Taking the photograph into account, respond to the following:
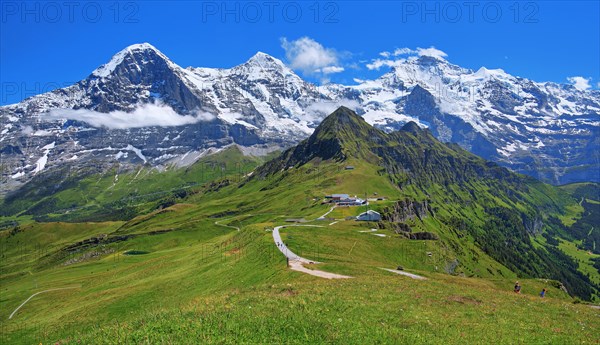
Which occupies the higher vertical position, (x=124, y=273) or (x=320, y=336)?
(x=320, y=336)

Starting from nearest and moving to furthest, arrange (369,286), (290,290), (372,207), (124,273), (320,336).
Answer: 1. (320,336)
2. (290,290)
3. (369,286)
4. (124,273)
5. (372,207)

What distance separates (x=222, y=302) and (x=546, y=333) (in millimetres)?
27810

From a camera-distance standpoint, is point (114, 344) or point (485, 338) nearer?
point (114, 344)

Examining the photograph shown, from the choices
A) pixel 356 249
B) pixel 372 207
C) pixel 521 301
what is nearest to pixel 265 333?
pixel 521 301

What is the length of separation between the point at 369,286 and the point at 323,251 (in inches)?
1495

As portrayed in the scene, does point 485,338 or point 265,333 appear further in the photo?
point 485,338

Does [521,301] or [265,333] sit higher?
[265,333]

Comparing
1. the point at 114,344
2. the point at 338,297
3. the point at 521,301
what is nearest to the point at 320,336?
the point at 338,297

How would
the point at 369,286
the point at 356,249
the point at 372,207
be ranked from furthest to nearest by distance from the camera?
the point at 372,207 < the point at 356,249 < the point at 369,286

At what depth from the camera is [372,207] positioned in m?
182

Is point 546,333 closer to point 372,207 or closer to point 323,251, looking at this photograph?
point 323,251

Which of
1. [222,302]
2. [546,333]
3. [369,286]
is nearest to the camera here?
[546,333]

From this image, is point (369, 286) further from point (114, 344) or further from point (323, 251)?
point (323, 251)

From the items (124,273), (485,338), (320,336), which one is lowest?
(124,273)
